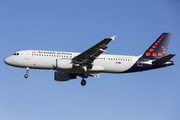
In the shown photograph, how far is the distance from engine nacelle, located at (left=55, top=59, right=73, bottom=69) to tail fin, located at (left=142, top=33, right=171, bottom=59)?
451 inches

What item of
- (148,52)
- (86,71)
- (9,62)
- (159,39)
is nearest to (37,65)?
(9,62)

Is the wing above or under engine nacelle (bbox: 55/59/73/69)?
above

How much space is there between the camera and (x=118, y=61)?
38469 millimetres

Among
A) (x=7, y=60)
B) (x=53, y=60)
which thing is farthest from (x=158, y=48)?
(x=7, y=60)

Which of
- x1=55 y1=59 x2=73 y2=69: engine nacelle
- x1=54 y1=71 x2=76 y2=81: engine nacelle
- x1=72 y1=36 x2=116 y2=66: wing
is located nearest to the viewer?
x1=72 y1=36 x2=116 y2=66: wing

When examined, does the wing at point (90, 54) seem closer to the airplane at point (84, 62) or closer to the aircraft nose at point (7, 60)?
the airplane at point (84, 62)

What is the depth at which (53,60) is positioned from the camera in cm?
3734

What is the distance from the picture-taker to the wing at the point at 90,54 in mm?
33188

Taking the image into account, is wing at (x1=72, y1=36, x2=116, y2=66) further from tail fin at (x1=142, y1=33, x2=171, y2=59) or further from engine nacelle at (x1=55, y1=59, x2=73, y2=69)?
tail fin at (x1=142, y1=33, x2=171, y2=59)

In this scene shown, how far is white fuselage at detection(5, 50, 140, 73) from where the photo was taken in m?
37.5

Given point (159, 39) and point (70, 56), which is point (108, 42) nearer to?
point (70, 56)

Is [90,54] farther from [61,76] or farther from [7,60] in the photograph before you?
[7,60]

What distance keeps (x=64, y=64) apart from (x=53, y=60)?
2.30 metres

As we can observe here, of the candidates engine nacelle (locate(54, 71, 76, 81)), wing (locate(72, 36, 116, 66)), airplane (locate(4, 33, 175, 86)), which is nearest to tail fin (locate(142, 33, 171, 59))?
airplane (locate(4, 33, 175, 86))
